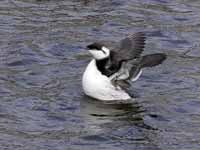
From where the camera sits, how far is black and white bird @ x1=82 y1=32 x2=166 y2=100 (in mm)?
13828

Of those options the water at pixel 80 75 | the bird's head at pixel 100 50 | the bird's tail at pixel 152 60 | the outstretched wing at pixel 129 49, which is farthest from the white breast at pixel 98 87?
the bird's tail at pixel 152 60

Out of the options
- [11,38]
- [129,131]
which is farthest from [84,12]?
[129,131]

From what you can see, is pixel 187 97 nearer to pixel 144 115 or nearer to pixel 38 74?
pixel 144 115

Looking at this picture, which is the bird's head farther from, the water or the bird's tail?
the water

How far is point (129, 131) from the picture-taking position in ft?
40.9

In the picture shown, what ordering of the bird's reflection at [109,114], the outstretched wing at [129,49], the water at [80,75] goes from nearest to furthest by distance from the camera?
the water at [80,75], the bird's reflection at [109,114], the outstretched wing at [129,49]

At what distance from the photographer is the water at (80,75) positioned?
39.9 feet

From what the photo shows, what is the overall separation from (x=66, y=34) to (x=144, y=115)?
3807mm

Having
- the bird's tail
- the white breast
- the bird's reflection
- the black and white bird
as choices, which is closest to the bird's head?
the black and white bird

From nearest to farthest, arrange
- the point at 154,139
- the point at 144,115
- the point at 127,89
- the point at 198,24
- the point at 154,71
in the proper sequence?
the point at 154,139 → the point at 144,115 → the point at 127,89 → the point at 154,71 → the point at 198,24

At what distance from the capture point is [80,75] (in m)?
14.8

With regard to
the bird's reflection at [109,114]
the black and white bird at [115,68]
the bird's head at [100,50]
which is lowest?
the bird's reflection at [109,114]

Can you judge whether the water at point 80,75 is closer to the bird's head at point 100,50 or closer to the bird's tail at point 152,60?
the bird's tail at point 152,60

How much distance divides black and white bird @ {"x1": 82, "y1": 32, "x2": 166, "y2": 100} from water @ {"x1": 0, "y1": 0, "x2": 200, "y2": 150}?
0.70ft
